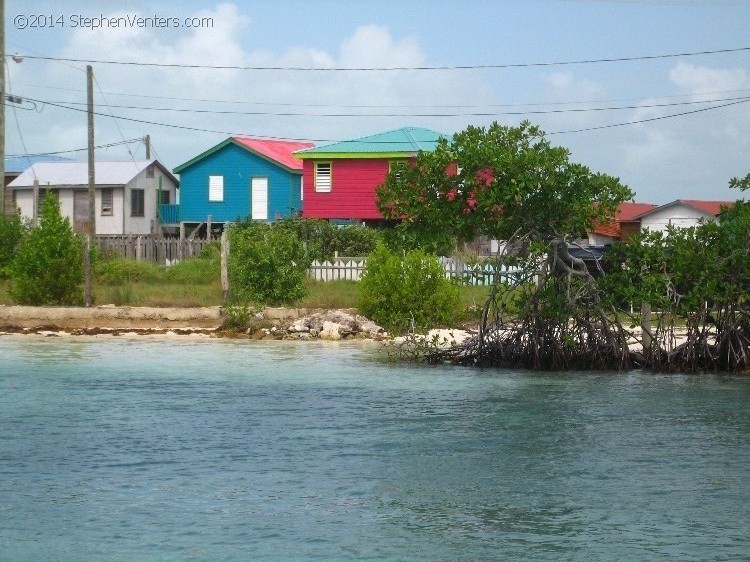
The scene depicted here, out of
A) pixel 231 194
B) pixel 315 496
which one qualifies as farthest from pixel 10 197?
pixel 315 496

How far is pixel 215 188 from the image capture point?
2389 inches

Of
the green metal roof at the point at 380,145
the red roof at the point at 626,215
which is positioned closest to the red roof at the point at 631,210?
the red roof at the point at 626,215

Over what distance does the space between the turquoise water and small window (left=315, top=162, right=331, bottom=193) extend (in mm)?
33248

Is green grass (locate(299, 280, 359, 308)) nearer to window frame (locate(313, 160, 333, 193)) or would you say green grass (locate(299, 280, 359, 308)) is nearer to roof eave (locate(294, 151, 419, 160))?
roof eave (locate(294, 151, 419, 160))

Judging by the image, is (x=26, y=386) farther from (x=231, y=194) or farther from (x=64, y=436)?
(x=231, y=194)

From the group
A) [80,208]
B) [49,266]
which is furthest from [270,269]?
[80,208]

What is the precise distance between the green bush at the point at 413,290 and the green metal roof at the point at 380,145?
2540 cm

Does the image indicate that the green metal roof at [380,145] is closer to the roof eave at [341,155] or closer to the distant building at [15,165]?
the roof eave at [341,155]

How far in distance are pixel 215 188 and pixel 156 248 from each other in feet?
45.5

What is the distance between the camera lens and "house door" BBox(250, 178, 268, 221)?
5984cm

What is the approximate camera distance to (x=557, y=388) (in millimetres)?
20859

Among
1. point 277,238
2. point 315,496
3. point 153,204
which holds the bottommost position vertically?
point 315,496

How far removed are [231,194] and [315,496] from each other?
47.9 meters

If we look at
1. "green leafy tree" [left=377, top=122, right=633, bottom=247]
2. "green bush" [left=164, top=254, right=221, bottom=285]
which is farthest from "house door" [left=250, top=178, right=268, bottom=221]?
"green leafy tree" [left=377, top=122, right=633, bottom=247]
